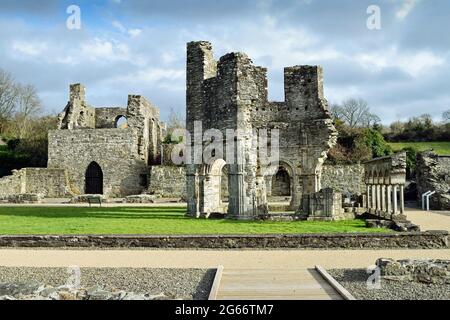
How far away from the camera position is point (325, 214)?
16.8m

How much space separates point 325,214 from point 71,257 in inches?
392

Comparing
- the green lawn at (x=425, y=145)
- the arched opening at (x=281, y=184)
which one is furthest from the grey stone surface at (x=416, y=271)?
the green lawn at (x=425, y=145)

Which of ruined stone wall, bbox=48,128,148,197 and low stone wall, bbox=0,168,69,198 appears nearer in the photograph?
low stone wall, bbox=0,168,69,198

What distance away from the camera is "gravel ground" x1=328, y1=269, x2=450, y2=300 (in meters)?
6.44

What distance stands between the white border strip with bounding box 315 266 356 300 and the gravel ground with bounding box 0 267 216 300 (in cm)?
192

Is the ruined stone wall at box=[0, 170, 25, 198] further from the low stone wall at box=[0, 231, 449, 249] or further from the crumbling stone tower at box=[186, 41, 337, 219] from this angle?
the low stone wall at box=[0, 231, 449, 249]

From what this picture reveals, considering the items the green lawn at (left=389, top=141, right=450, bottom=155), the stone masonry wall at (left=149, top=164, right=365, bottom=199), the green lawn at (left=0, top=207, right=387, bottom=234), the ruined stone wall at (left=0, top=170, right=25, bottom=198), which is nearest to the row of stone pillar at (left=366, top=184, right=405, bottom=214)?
the green lawn at (left=0, top=207, right=387, bottom=234)

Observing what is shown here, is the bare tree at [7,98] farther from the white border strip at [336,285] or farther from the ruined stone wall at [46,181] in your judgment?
the white border strip at [336,285]

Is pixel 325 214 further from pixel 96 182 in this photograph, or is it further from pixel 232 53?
pixel 96 182

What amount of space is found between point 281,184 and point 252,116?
15702mm

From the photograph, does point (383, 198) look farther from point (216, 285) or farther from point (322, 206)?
point (216, 285)

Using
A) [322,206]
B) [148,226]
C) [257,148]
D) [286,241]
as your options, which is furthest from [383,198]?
[148,226]

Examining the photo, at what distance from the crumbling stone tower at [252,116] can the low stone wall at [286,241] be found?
6.50 m
